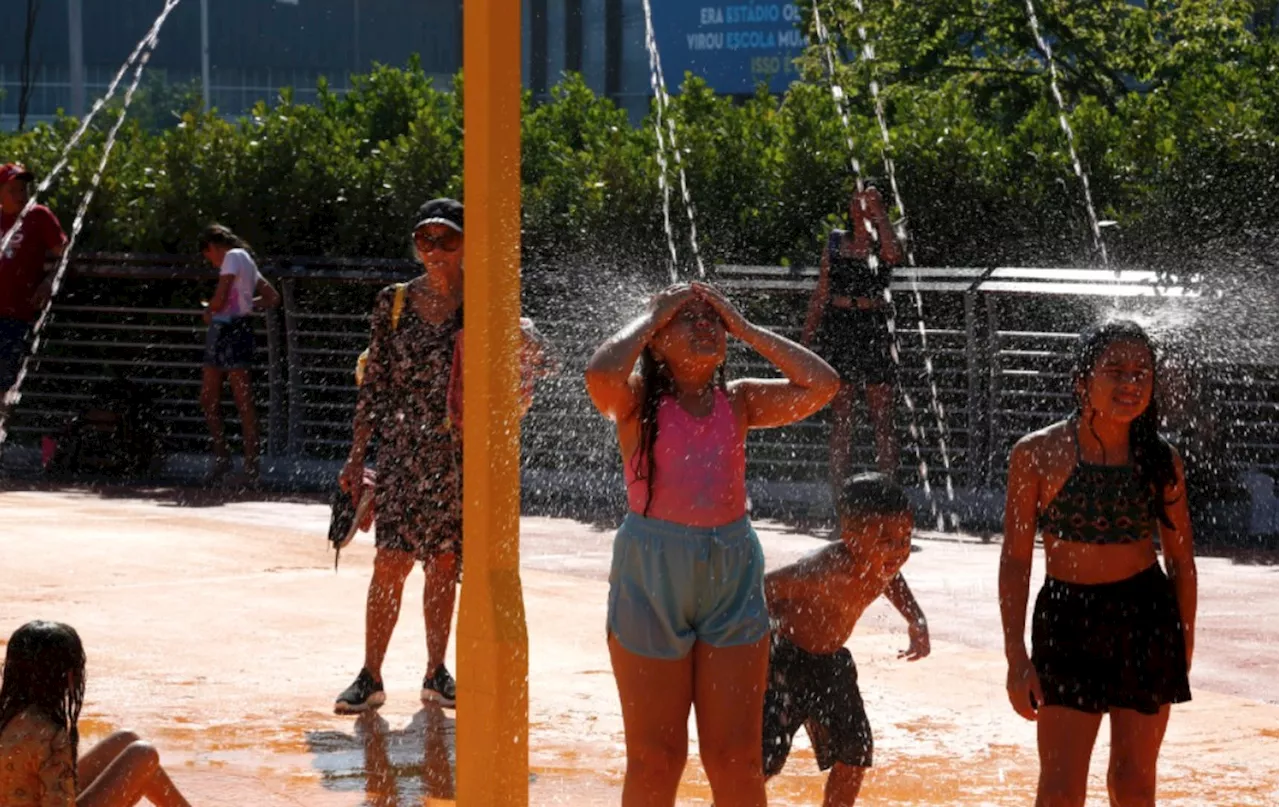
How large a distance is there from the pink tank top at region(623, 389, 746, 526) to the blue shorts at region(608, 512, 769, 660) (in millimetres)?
38

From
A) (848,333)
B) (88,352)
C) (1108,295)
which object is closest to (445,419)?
(848,333)

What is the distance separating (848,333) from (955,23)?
32.0 ft

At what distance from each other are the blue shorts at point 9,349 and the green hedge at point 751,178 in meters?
2.55

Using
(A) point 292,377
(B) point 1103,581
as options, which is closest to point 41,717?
(B) point 1103,581

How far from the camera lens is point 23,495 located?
14180mm

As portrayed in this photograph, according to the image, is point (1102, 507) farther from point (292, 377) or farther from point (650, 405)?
point (292, 377)

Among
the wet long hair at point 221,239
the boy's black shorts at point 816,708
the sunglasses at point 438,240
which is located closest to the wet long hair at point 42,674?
the boy's black shorts at point 816,708

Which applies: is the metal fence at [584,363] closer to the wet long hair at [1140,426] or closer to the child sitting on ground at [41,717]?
the wet long hair at [1140,426]

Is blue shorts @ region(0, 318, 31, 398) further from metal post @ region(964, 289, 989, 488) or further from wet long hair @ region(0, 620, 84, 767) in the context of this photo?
wet long hair @ region(0, 620, 84, 767)

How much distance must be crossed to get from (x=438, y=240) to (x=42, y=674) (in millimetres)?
2892

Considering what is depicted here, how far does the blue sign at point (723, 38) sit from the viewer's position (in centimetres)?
5522

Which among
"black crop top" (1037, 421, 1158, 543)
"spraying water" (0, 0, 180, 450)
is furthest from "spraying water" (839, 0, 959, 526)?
"black crop top" (1037, 421, 1158, 543)

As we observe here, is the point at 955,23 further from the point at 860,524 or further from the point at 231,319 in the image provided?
the point at 860,524

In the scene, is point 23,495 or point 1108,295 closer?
point 1108,295
